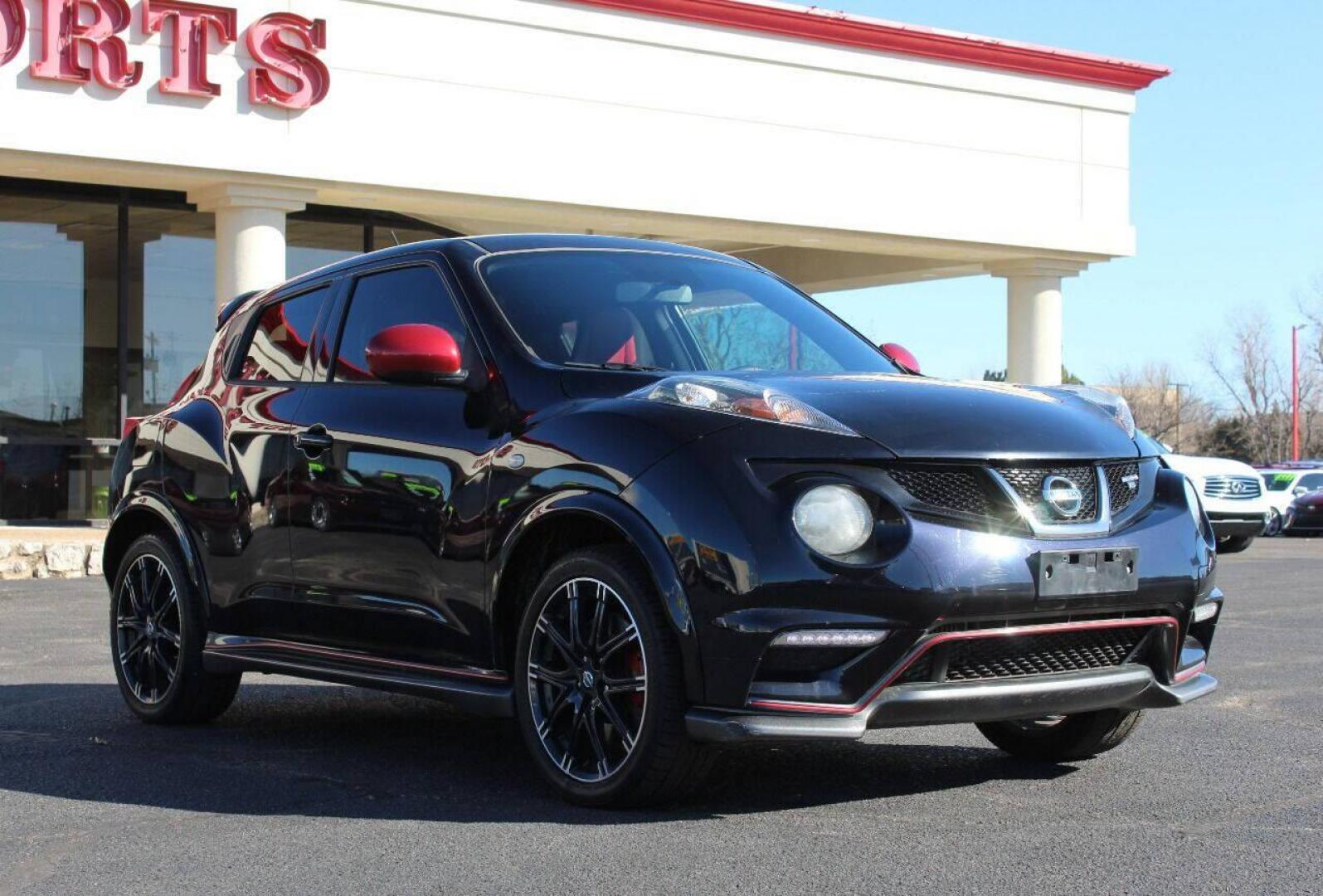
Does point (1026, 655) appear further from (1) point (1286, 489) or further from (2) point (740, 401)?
(1) point (1286, 489)

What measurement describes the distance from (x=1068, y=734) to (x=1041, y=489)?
1.35 metres

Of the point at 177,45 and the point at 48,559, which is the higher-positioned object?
the point at 177,45

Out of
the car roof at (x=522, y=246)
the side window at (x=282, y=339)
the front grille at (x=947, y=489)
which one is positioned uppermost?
the car roof at (x=522, y=246)

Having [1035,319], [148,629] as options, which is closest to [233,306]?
[148,629]

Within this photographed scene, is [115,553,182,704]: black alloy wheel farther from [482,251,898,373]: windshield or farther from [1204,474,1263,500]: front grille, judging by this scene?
[1204,474,1263,500]: front grille

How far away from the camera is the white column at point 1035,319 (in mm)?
25047

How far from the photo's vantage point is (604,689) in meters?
5.12

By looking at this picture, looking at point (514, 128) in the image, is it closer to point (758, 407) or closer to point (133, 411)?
point (133, 411)

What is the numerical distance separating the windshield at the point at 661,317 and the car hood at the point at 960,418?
1.78 feet

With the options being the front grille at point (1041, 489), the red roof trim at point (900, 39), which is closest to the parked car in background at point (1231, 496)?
the red roof trim at point (900, 39)

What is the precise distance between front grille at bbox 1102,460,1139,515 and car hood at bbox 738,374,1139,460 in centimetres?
4

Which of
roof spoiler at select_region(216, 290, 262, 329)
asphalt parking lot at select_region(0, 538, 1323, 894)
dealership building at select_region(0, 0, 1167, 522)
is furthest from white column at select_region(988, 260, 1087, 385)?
roof spoiler at select_region(216, 290, 262, 329)

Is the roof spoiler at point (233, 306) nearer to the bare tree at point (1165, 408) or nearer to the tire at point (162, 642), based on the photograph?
the tire at point (162, 642)

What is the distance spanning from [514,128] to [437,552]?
1533 cm
